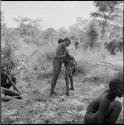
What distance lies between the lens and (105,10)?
18094mm

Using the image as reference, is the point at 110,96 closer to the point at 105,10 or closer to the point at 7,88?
the point at 7,88

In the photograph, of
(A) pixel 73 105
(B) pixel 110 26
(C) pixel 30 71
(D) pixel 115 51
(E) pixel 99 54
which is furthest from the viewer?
(B) pixel 110 26

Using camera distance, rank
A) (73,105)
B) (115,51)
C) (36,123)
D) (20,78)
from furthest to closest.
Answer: (115,51) < (20,78) < (73,105) < (36,123)

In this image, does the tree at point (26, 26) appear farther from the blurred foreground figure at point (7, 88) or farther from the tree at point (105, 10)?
the blurred foreground figure at point (7, 88)

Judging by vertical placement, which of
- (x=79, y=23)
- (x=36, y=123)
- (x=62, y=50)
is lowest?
(x=36, y=123)

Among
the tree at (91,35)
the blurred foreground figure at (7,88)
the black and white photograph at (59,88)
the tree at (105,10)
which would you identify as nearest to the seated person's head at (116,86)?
the black and white photograph at (59,88)

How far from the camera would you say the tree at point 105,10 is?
17578 mm

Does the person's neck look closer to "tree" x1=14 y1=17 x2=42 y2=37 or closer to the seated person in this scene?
the seated person

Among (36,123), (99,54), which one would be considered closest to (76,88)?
(36,123)

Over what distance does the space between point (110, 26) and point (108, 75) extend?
41.0ft

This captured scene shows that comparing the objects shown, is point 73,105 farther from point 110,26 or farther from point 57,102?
point 110,26

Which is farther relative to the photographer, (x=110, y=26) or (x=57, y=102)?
(x=110, y=26)

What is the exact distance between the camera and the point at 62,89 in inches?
264

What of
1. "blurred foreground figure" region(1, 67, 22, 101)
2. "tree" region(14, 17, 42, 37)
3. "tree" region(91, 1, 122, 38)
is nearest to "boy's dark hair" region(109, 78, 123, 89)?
"blurred foreground figure" region(1, 67, 22, 101)
